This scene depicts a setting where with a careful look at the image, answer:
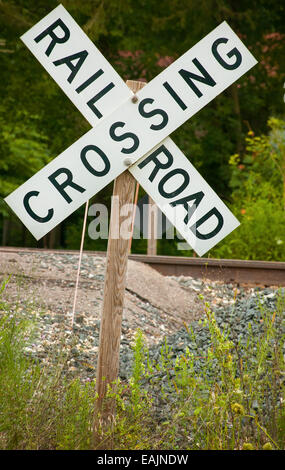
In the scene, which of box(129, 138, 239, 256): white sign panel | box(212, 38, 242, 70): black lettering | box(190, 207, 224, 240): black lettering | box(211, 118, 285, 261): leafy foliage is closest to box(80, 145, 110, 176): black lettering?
box(129, 138, 239, 256): white sign panel

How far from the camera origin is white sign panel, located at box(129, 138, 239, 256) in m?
3.07

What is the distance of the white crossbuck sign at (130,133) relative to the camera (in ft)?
9.94

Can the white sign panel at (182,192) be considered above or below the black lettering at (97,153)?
below

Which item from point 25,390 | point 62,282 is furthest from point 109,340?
point 62,282

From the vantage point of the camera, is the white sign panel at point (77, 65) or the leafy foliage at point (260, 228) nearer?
the white sign panel at point (77, 65)

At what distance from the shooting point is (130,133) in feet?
10.0

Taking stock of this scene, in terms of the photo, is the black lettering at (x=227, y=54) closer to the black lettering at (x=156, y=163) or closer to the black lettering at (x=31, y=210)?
the black lettering at (x=156, y=163)

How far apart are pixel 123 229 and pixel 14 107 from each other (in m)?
11.2

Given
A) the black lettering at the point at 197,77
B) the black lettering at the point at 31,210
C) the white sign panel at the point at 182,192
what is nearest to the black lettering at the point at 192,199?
the white sign panel at the point at 182,192

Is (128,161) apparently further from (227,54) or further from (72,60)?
(227,54)

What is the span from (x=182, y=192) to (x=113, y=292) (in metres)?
0.57

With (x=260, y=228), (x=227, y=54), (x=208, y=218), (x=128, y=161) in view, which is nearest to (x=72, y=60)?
(x=128, y=161)

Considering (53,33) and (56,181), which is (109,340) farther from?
(53,33)

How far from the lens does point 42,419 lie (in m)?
3.03
